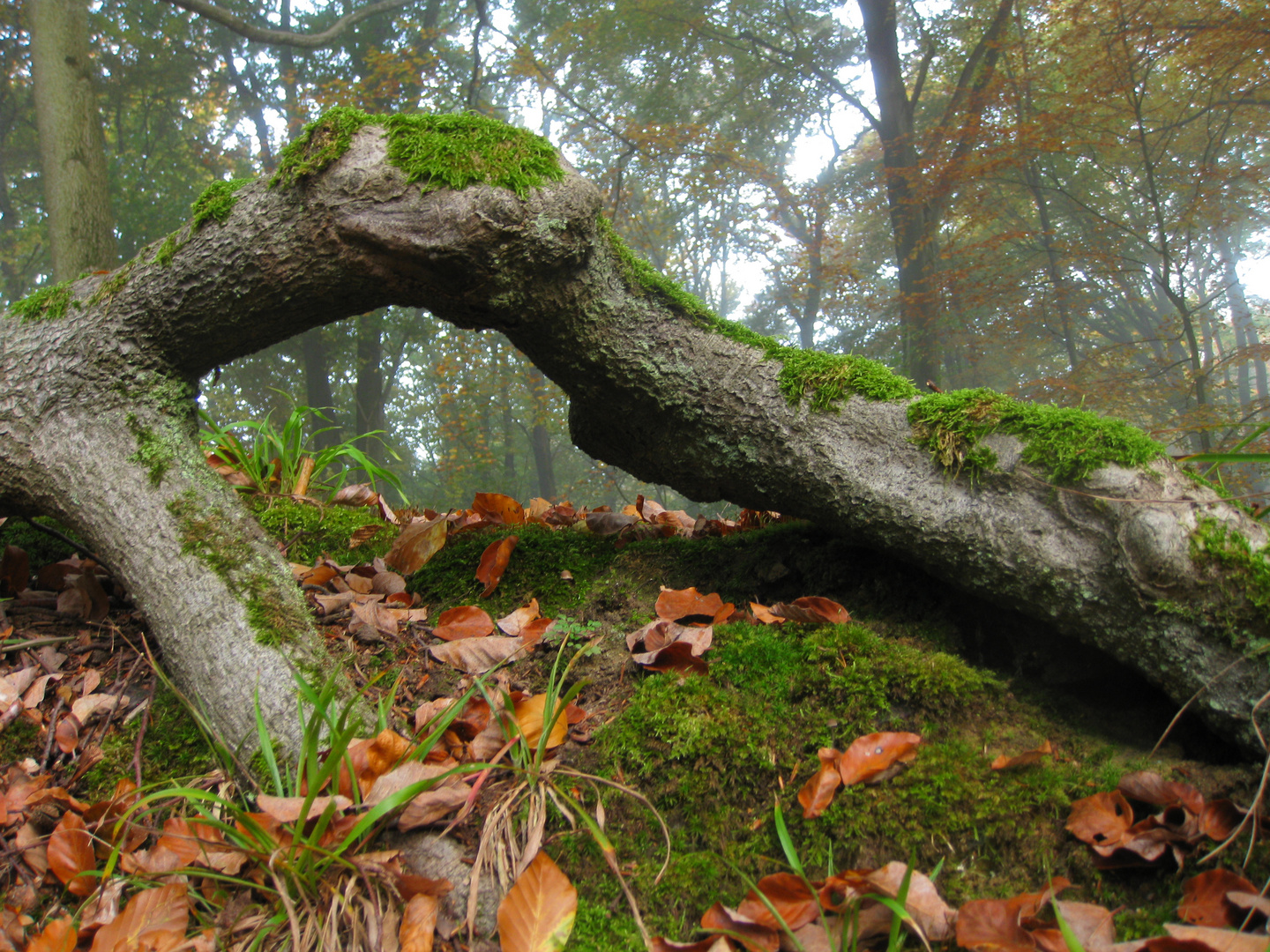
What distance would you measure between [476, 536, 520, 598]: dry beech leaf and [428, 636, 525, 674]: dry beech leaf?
1.07ft

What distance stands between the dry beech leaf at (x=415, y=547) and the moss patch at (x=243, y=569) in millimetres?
524

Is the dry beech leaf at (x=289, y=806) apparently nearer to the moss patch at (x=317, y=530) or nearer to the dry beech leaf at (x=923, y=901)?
the dry beech leaf at (x=923, y=901)

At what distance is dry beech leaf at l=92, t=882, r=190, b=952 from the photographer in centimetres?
102

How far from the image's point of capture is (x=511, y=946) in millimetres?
983

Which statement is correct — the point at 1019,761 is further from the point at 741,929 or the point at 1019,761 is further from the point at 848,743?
the point at 741,929

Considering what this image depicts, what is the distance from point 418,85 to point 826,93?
7.41 metres

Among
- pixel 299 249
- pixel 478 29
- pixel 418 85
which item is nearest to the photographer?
pixel 299 249

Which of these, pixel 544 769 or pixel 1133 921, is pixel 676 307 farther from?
pixel 1133 921

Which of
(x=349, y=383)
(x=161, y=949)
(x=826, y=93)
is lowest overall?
(x=161, y=949)

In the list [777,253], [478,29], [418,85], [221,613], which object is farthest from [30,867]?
[777,253]

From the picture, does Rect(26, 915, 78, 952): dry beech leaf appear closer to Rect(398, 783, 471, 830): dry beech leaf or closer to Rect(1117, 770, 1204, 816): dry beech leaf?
Rect(398, 783, 471, 830): dry beech leaf

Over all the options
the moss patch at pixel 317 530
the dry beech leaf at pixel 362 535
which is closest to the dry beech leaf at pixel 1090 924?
the moss patch at pixel 317 530

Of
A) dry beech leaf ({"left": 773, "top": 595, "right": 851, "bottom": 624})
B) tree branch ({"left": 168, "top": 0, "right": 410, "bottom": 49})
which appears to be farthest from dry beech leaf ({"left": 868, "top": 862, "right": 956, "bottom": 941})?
tree branch ({"left": 168, "top": 0, "right": 410, "bottom": 49})

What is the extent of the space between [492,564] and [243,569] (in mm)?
716
